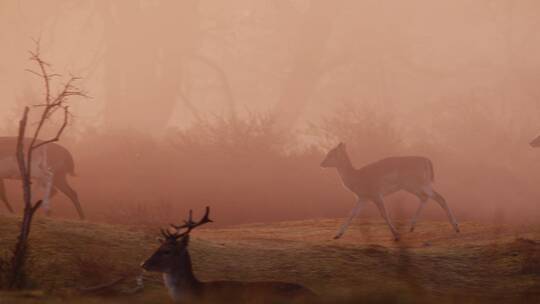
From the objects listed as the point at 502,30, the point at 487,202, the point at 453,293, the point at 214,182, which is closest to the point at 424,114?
the point at 502,30

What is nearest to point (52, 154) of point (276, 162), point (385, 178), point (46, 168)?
point (46, 168)

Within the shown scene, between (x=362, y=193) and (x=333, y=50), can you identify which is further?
(x=333, y=50)

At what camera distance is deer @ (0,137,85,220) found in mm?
19234

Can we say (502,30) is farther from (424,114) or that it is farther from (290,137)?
(290,137)

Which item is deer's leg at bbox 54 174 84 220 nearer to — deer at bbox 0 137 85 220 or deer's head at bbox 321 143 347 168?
deer at bbox 0 137 85 220

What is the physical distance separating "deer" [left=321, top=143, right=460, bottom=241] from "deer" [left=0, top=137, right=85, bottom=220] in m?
6.47

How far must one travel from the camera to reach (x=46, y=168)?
19.8 meters

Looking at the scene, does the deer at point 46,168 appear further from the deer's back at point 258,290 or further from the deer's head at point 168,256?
the deer's back at point 258,290

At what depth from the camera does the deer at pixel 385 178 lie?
20906mm

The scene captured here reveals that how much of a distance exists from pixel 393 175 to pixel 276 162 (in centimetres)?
1119

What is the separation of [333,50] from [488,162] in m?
17.1

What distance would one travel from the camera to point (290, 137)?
118 feet

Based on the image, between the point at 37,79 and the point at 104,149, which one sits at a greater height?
the point at 37,79

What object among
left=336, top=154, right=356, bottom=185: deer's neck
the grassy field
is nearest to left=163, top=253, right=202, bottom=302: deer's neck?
the grassy field
